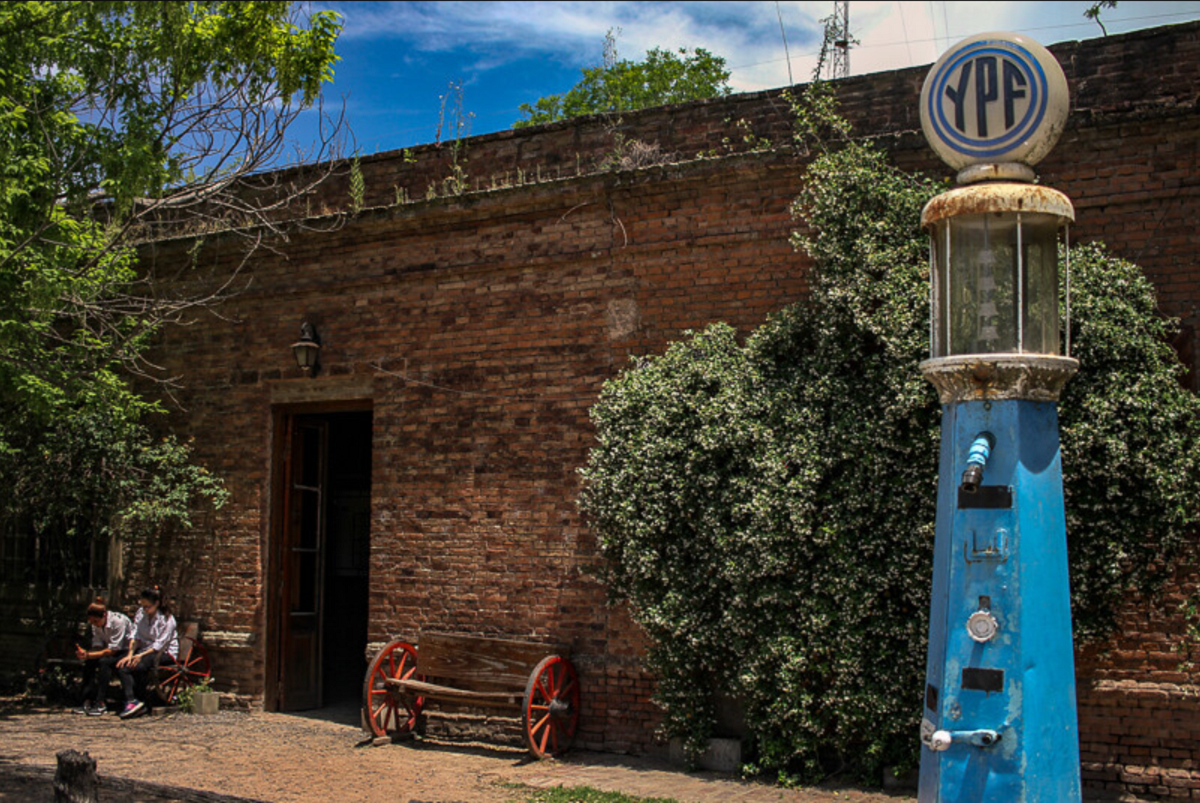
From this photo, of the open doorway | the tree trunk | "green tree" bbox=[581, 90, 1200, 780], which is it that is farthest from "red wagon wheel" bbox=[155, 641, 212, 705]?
the tree trunk

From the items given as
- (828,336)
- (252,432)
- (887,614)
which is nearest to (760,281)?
(828,336)

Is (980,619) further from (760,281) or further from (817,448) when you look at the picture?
(760,281)

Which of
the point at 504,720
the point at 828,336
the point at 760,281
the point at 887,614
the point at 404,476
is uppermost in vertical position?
the point at 760,281

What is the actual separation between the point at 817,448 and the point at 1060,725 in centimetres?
352

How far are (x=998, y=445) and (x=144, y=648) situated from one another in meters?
9.02

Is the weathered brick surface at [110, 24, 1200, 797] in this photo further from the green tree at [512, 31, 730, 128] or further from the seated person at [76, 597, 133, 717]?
the green tree at [512, 31, 730, 128]

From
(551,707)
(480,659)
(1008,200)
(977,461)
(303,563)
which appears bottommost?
(551,707)

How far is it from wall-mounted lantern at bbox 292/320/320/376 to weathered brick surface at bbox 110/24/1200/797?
0.41ft

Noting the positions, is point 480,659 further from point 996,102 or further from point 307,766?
point 996,102

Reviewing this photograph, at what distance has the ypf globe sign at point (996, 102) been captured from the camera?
14.0 ft

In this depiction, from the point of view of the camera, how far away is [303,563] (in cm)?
1102

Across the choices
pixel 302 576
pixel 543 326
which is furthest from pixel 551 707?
pixel 302 576

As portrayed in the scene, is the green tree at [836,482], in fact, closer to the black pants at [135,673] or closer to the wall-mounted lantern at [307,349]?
the wall-mounted lantern at [307,349]

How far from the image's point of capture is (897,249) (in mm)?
7383
